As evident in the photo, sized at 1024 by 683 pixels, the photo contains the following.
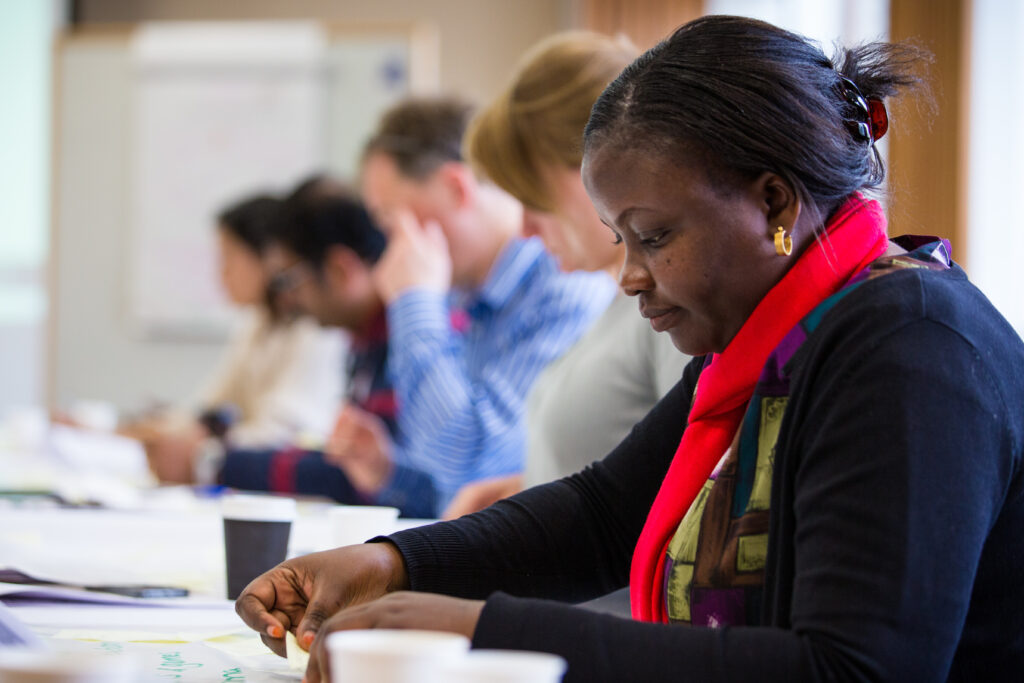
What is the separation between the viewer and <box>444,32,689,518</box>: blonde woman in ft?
4.50

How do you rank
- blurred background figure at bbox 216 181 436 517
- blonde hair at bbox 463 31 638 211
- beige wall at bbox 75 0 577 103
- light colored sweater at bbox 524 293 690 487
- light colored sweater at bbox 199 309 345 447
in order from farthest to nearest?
1. beige wall at bbox 75 0 577 103
2. light colored sweater at bbox 199 309 345 447
3. blurred background figure at bbox 216 181 436 517
4. blonde hair at bbox 463 31 638 211
5. light colored sweater at bbox 524 293 690 487

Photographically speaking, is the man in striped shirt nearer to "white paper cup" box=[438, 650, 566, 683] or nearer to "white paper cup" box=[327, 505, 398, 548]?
"white paper cup" box=[327, 505, 398, 548]

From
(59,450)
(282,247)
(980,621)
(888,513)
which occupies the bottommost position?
(59,450)

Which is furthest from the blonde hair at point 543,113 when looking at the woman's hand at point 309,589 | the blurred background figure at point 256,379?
the blurred background figure at point 256,379

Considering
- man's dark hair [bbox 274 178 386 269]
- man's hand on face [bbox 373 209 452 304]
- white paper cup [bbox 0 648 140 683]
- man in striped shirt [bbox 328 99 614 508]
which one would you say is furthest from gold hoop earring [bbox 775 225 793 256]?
man's dark hair [bbox 274 178 386 269]

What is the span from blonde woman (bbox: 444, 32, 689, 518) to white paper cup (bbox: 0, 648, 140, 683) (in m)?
0.84

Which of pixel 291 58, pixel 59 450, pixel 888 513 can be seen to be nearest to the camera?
pixel 888 513

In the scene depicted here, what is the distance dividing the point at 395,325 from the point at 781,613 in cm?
167

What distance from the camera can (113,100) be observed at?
465cm

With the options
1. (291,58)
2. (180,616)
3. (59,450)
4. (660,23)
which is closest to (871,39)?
(180,616)

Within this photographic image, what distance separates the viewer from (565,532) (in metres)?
1.03

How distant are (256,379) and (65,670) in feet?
10.6

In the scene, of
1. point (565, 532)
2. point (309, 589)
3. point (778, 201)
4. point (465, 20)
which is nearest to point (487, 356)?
point (565, 532)

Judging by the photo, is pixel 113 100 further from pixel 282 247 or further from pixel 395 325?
pixel 395 325
